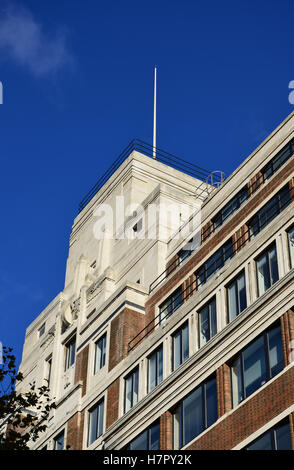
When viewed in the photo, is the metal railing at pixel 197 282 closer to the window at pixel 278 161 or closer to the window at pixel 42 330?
the window at pixel 278 161

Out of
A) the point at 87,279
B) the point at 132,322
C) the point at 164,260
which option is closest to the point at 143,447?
the point at 132,322

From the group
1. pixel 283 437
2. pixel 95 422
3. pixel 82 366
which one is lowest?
pixel 283 437

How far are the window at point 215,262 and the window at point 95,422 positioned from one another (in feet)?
27.6

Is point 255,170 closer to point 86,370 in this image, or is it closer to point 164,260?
point 164,260

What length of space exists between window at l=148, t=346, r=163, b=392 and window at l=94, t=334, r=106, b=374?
5294 mm

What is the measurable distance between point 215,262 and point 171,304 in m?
3.69

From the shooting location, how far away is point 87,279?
2354 inches

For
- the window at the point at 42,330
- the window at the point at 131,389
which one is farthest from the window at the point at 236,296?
the window at the point at 42,330

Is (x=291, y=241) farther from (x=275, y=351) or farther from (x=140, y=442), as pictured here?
(x=140, y=442)

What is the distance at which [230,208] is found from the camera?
167 feet

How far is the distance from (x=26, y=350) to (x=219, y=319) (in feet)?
82.5

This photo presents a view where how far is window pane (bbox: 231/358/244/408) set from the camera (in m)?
38.3

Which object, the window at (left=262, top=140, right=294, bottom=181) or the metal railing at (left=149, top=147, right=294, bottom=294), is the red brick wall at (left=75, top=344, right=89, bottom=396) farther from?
the window at (left=262, top=140, right=294, bottom=181)

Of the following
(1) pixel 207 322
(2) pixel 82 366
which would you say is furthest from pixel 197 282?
(2) pixel 82 366
